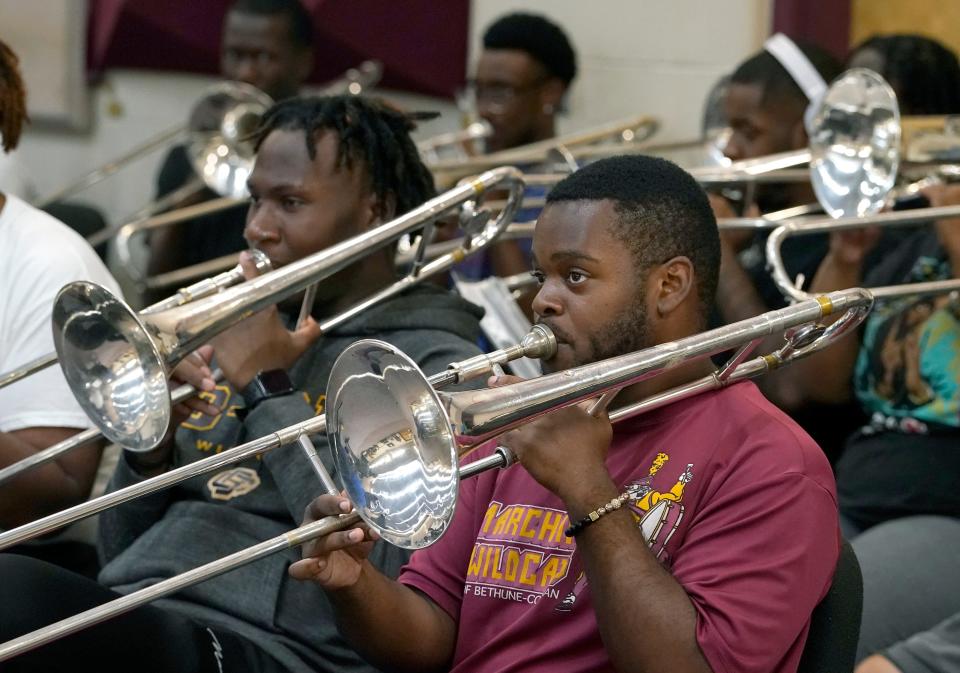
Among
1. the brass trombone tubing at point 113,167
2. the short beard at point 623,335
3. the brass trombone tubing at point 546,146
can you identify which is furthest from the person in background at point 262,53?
the short beard at point 623,335

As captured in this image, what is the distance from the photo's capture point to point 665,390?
74.2 inches

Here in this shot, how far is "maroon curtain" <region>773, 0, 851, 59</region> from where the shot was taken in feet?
14.0

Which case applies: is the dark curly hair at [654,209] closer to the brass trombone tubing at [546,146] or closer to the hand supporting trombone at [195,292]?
the hand supporting trombone at [195,292]

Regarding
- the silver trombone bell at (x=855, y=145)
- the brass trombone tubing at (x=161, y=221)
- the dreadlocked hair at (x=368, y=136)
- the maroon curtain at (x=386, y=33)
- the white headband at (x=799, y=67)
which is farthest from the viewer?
the maroon curtain at (x=386, y=33)

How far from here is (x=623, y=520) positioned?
5.51 feet

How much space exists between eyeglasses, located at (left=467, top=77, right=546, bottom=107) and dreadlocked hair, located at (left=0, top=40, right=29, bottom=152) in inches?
67.1

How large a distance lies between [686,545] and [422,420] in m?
0.34

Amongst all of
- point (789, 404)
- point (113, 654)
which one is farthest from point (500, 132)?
point (113, 654)

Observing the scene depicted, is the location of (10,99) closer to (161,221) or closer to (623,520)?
(161,221)

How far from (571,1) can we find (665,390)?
3079 mm

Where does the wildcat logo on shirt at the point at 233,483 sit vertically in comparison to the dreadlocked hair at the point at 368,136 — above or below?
below

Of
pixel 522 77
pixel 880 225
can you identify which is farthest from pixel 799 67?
pixel 522 77

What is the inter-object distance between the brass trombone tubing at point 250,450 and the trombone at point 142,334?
0.15 meters

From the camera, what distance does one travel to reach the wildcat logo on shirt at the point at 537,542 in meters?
1.76
